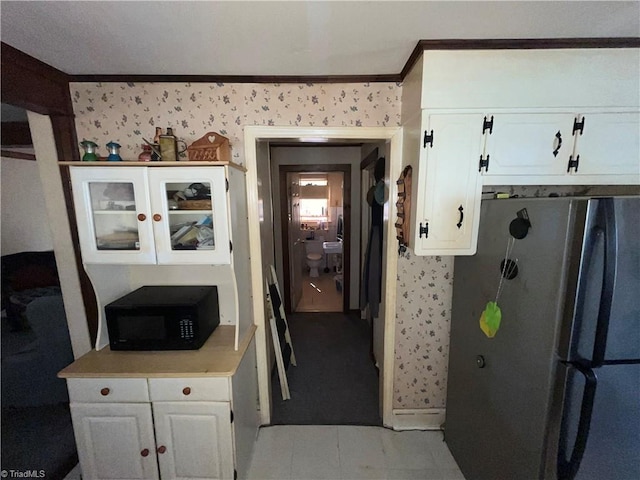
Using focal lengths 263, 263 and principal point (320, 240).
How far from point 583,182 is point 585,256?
70cm

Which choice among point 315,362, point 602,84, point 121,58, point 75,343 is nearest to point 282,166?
point 121,58

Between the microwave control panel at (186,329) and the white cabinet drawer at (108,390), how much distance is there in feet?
0.82

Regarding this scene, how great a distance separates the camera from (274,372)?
260 cm

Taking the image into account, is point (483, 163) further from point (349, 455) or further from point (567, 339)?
point (349, 455)

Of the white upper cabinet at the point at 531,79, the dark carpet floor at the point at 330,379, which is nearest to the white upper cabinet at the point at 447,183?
the white upper cabinet at the point at 531,79

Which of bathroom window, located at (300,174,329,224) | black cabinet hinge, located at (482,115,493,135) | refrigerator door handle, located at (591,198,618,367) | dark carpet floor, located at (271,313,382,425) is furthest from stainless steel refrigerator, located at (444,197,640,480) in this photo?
bathroom window, located at (300,174,329,224)

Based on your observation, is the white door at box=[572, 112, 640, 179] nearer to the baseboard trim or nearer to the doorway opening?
the baseboard trim

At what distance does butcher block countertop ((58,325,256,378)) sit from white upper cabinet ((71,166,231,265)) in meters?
0.51

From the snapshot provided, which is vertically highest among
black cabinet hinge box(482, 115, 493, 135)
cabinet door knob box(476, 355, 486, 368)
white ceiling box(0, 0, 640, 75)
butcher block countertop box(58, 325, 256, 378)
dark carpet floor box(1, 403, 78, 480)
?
white ceiling box(0, 0, 640, 75)

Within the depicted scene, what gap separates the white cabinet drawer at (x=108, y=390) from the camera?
4.28 ft

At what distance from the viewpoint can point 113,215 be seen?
1408mm

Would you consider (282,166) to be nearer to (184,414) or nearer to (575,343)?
(184,414)

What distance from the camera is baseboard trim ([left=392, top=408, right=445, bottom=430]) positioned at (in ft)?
6.29

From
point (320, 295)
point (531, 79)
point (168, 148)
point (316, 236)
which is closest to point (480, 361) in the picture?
point (531, 79)
